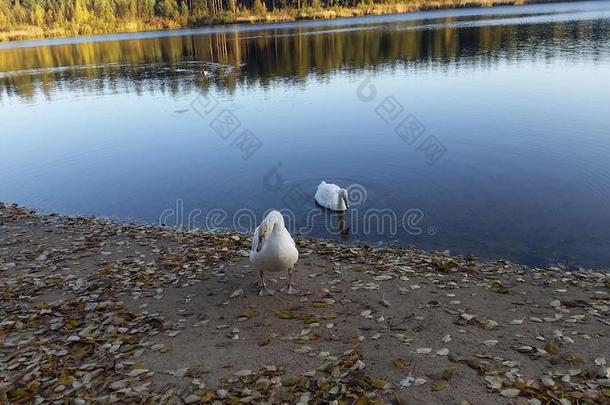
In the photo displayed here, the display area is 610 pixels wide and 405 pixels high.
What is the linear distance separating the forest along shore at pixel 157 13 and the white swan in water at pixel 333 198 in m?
118

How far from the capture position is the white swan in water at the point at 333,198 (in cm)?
1731

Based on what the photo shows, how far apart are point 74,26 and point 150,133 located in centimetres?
12454

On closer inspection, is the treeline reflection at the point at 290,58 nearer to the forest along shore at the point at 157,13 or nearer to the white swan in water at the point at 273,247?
the white swan in water at the point at 273,247

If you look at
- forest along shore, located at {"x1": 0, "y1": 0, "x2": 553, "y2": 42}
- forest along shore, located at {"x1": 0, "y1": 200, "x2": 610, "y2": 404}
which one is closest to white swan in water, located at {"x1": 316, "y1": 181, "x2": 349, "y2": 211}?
forest along shore, located at {"x1": 0, "y1": 200, "x2": 610, "y2": 404}

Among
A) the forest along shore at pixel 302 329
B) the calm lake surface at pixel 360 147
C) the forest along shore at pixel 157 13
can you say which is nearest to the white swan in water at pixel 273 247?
the forest along shore at pixel 302 329

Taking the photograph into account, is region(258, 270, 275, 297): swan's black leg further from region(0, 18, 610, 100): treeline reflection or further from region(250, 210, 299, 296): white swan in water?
region(0, 18, 610, 100): treeline reflection

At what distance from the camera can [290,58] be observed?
55.7m

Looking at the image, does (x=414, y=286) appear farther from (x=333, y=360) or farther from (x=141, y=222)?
(x=141, y=222)

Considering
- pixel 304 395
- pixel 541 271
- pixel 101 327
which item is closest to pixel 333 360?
pixel 304 395

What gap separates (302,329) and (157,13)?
162m

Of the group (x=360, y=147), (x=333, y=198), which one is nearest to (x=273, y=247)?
(x=333, y=198)

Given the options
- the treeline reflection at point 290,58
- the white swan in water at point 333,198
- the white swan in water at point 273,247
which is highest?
the treeline reflection at point 290,58

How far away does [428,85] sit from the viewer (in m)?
36.2

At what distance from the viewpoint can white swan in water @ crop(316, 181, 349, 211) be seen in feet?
56.8
